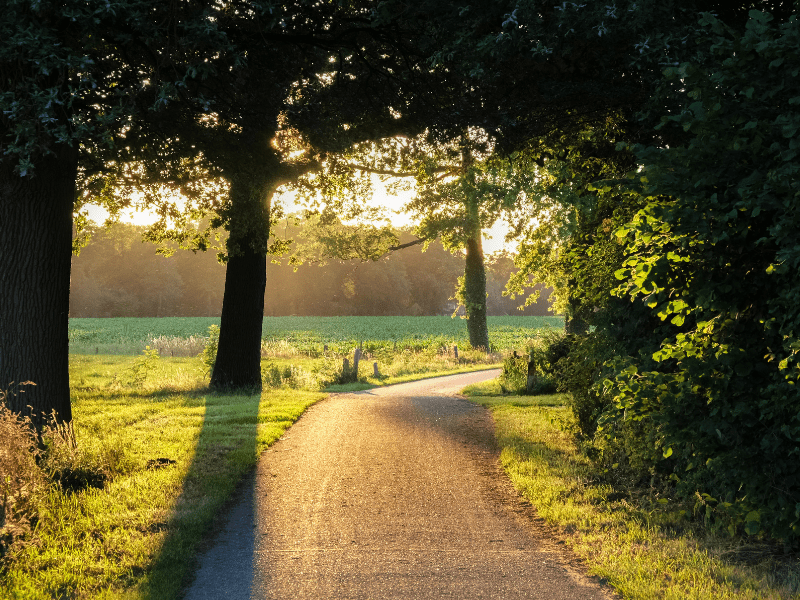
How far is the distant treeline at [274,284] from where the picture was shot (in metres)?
92.1

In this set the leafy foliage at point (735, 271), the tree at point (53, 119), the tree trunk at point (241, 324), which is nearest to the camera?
the leafy foliage at point (735, 271)

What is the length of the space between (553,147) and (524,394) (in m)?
8.66

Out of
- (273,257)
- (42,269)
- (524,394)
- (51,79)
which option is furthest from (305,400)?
(51,79)

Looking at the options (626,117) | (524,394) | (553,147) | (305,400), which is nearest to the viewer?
(626,117)

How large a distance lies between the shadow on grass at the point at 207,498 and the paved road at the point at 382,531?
124 mm

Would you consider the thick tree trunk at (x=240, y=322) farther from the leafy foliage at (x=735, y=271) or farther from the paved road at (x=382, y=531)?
the leafy foliage at (x=735, y=271)

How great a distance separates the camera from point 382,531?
5586mm

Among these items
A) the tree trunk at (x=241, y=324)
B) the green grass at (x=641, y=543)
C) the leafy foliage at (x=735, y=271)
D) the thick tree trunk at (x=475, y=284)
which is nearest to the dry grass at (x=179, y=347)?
the tree trunk at (x=241, y=324)

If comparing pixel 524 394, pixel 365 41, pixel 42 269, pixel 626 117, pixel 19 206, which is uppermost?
pixel 365 41

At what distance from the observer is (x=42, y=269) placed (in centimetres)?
737

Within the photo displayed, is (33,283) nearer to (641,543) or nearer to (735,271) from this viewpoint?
(641,543)

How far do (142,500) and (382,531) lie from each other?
2502 millimetres

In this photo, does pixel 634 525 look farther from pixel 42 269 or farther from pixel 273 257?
pixel 273 257

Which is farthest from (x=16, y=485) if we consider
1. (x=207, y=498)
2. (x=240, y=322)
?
(x=240, y=322)
